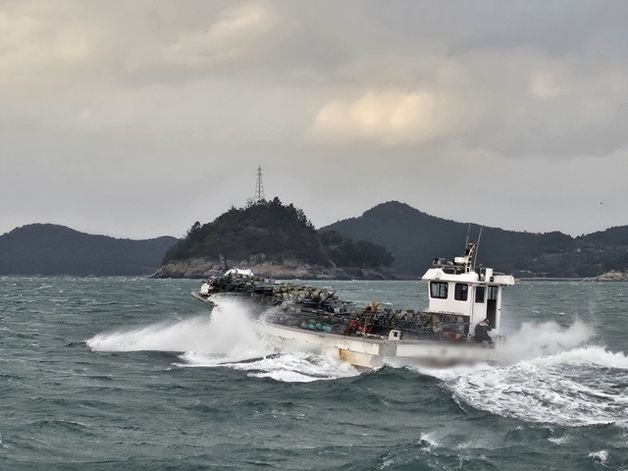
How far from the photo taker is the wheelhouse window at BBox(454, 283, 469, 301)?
44562 mm

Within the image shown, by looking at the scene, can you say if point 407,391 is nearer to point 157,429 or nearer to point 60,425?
point 157,429

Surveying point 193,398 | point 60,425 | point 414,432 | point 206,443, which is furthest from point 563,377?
point 60,425

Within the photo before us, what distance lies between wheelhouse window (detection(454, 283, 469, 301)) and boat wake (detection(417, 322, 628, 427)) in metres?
3.25

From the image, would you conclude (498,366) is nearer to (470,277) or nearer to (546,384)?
(470,277)

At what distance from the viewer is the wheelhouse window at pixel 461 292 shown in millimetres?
44562

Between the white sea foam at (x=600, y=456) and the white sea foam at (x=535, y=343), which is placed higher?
the white sea foam at (x=535, y=343)

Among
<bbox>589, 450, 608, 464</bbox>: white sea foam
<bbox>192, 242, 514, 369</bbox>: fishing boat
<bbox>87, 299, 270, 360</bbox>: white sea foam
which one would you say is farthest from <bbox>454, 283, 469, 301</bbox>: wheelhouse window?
<bbox>589, 450, 608, 464</bbox>: white sea foam

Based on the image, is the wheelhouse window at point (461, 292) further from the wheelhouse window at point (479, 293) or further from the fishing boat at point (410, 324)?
the wheelhouse window at point (479, 293)

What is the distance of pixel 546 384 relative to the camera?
3628cm

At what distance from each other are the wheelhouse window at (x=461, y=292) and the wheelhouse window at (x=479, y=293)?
0.53 metres

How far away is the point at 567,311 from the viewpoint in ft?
368

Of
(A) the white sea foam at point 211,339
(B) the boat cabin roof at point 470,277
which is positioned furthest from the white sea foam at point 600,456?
(A) the white sea foam at point 211,339

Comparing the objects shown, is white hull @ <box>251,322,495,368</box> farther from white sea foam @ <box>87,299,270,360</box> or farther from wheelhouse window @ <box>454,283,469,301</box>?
white sea foam @ <box>87,299,270,360</box>

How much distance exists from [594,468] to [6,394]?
871 inches
